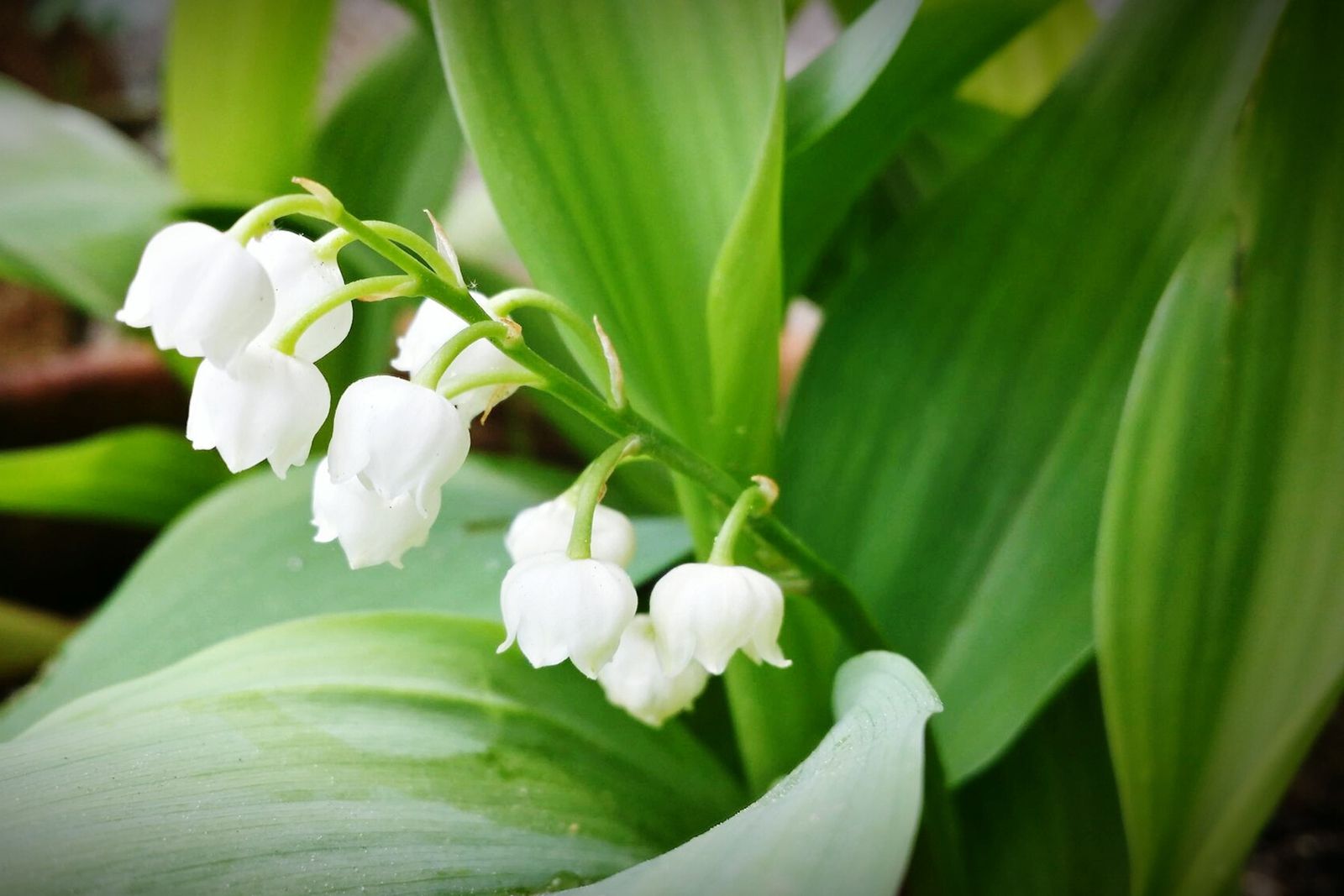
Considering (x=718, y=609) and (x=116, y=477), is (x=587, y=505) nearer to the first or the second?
(x=718, y=609)

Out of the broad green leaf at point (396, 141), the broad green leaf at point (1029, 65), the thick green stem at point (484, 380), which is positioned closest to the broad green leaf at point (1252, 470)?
the thick green stem at point (484, 380)

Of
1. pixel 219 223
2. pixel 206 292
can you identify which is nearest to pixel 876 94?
pixel 206 292

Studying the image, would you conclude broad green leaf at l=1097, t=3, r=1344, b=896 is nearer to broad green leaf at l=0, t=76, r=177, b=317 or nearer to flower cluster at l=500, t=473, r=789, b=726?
flower cluster at l=500, t=473, r=789, b=726

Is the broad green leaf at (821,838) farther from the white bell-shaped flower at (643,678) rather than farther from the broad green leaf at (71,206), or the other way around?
the broad green leaf at (71,206)

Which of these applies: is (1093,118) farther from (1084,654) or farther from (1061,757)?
(1061,757)

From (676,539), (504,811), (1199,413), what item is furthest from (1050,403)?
(504,811)
